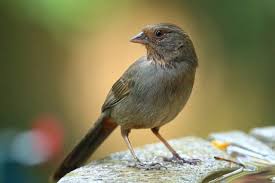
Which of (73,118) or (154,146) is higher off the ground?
(154,146)

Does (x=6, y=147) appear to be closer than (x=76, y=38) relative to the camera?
Yes

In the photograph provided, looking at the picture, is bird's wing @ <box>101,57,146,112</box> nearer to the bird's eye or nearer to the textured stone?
the bird's eye

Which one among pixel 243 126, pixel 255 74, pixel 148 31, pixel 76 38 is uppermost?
pixel 148 31

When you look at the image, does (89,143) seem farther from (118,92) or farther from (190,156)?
(190,156)

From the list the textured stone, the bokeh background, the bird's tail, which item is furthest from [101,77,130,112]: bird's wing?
the bokeh background

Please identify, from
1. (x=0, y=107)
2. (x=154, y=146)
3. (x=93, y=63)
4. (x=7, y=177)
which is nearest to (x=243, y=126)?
(x=93, y=63)

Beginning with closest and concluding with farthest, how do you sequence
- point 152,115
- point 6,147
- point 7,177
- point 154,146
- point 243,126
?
point 152,115 < point 154,146 < point 7,177 < point 6,147 < point 243,126

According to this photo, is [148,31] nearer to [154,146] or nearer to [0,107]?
[154,146]

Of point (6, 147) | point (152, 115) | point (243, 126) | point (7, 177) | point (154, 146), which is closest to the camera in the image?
point (152, 115)

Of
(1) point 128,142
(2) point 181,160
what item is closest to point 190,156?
(2) point 181,160
